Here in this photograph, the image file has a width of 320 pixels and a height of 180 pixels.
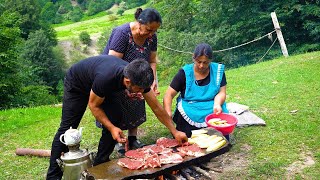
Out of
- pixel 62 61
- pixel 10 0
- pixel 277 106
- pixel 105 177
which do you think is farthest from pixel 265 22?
pixel 10 0

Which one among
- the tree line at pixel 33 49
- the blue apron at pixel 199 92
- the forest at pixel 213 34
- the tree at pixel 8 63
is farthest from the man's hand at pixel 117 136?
the tree at pixel 8 63

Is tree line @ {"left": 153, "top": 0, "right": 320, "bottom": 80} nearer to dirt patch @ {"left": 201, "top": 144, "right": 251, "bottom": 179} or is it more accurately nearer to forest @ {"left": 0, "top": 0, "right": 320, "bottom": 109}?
forest @ {"left": 0, "top": 0, "right": 320, "bottom": 109}

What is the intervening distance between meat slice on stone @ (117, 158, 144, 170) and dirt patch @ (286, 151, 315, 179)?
6.08 feet

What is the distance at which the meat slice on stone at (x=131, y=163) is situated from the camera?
3.23 m

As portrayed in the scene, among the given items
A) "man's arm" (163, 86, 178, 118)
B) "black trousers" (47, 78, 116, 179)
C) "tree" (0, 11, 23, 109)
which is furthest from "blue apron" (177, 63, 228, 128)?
"tree" (0, 11, 23, 109)

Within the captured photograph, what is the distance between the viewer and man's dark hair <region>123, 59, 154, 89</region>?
2951mm

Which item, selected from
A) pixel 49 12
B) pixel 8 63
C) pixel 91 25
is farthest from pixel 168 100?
pixel 49 12

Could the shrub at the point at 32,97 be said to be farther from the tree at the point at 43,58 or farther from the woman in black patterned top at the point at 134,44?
the woman in black patterned top at the point at 134,44

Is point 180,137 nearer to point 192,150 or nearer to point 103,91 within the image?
point 192,150

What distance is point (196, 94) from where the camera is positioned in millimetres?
4645

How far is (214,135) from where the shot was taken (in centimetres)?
387

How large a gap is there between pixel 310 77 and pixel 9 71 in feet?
42.5

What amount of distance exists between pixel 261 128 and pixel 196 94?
1489 millimetres

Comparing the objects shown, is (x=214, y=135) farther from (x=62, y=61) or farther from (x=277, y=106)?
(x=62, y=61)
